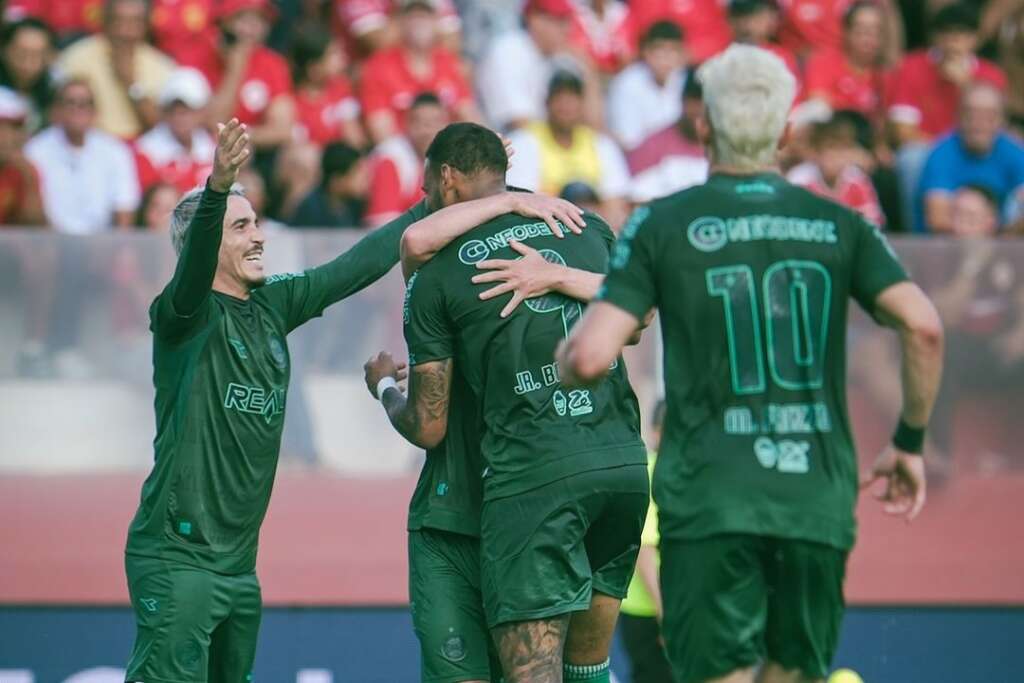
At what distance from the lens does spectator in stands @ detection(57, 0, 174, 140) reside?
11.6m

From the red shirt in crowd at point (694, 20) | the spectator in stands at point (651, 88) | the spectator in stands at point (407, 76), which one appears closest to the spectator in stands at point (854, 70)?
the red shirt in crowd at point (694, 20)

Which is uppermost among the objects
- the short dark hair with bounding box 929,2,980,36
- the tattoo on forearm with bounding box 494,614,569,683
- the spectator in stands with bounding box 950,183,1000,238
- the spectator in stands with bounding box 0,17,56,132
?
the short dark hair with bounding box 929,2,980,36

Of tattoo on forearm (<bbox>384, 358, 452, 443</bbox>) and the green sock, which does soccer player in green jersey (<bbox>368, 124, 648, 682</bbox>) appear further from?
the green sock

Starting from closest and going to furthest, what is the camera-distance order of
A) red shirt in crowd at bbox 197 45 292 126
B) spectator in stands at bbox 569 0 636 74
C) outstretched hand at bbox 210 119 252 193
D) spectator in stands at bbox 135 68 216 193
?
outstretched hand at bbox 210 119 252 193
spectator in stands at bbox 135 68 216 193
red shirt in crowd at bbox 197 45 292 126
spectator in stands at bbox 569 0 636 74

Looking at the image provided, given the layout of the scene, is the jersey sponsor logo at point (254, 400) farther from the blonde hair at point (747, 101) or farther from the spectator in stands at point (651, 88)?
the spectator in stands at point (651, 88)

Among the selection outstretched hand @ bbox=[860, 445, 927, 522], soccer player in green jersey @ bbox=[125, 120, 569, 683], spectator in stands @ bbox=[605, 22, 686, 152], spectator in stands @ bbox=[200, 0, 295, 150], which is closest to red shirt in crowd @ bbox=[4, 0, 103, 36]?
spectator in stands @ bbox=[200, 0, 295, 150]

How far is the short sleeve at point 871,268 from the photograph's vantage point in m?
4.69

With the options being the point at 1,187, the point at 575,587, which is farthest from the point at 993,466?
the point at 1,187

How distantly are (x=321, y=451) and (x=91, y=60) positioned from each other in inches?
159

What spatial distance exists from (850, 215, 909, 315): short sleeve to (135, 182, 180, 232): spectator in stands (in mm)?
6039

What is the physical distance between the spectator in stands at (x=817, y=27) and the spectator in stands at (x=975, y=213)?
3076mm

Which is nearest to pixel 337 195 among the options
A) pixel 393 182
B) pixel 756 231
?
pixel 393 182

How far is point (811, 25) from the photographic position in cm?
1345

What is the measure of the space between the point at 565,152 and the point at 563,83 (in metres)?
0.46
